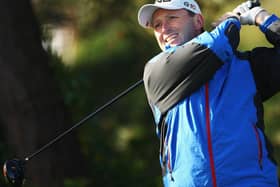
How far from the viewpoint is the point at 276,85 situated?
4551 millimetres

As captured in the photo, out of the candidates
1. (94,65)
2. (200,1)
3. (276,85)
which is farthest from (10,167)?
(94,65)

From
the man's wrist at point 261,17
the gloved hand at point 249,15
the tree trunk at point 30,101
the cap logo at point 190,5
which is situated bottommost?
the man's wrist at point 261,17

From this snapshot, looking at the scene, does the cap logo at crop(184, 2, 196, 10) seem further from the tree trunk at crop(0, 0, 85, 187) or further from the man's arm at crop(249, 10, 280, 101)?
the tree trunk at crop(0, 0, 85, 187)

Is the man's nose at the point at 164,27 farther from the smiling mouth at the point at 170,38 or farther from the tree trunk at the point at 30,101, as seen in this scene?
the tree trunk at the point at 30,101

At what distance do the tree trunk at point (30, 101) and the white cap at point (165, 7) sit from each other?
250 cm

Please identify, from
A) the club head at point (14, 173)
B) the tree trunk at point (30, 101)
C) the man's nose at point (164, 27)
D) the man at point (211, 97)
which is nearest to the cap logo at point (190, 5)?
the man at point (211, 97)

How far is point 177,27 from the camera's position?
4590 millimetres

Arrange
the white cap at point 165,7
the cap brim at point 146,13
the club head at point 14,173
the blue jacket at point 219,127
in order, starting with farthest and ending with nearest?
the club head at point 14,173, the cap brim at point 146,13, the white cap at point 165,7, the blue jacket at point 219,127

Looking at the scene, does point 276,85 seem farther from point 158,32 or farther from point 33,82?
point 33,82

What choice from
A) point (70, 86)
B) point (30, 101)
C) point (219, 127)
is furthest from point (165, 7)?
point (70, 86)

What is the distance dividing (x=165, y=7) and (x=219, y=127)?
2.08ft

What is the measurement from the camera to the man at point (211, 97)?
431 centimetres

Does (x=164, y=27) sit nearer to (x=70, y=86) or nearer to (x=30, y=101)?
(x=30, y=101)

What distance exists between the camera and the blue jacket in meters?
4.30
